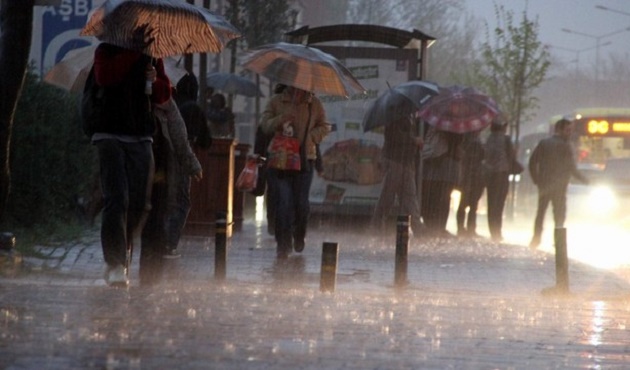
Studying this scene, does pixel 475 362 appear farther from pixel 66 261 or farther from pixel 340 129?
pixel 340 129

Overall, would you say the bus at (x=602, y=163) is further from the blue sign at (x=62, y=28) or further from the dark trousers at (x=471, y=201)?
the blue sign at (x=62, y=28)

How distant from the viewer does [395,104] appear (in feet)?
66.0

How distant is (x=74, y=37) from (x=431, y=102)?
17.5ft

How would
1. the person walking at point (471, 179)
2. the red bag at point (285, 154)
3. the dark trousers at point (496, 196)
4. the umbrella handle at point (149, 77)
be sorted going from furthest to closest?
the dark trousers at point (496, 196)
the person walking at point (471, 179)
the red bag at point (285, 154)
the umbrella handle at point (149, 77)

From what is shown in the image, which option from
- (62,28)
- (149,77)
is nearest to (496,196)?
(62,28)

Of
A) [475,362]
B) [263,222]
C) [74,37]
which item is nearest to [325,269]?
[475,362]

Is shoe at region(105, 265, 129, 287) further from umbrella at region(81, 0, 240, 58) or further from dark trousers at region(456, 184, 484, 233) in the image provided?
dark trousers at region(456, 184, 484, 233)

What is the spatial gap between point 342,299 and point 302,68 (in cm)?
554

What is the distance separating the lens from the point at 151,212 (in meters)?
10.5

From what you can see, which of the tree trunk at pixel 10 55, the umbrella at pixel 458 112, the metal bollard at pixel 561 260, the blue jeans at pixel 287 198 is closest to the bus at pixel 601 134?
the umbrella at pixel 458 112

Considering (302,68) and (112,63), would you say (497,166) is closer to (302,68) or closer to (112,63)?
(302,68)

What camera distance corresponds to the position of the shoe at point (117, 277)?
10047mm

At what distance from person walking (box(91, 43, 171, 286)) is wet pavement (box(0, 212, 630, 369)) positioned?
0.34 metres

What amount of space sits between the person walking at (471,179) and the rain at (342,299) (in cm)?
64
